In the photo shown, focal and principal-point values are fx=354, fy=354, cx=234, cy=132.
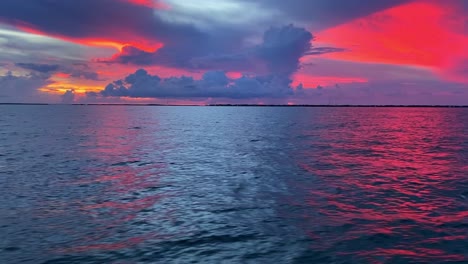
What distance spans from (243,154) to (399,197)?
23357 millimetres

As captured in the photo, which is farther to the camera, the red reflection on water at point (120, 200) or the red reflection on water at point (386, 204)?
the red reflection on water at point (120, 200)

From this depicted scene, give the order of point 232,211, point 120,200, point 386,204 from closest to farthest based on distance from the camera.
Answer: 1. point 232,211
2. point 386,204
3. point 120,200

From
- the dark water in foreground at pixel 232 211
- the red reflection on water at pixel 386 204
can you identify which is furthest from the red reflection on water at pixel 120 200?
the red reflection on water at pixel 386 204

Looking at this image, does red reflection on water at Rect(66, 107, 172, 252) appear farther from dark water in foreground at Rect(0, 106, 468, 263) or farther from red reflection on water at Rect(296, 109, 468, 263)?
red reflection on water at Rect(296, 109, 468, 263)

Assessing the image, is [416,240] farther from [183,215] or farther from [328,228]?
[183,215]

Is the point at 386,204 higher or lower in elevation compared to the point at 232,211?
higher

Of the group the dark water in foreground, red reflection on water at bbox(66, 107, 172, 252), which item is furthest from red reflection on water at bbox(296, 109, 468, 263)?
red reflection on water at bbox(66, 107, 172, 252)

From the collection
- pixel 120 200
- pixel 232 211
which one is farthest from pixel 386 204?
pixel 120 200

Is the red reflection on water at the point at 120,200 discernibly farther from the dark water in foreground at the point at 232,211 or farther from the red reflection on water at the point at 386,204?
the red reflection on water at the point at 386,204

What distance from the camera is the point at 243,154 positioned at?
141ft

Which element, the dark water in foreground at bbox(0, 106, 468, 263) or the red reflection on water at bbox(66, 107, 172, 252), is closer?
the dark water in foreground at bbox(0, 106, 468, 263)

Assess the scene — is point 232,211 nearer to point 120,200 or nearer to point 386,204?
point 120,200

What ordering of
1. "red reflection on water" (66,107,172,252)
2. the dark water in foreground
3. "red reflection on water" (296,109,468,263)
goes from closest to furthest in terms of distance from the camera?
the dark water in foreground, "red reflection on water" (296,109,468,263), "red reflection on water" (66,107,172,252)

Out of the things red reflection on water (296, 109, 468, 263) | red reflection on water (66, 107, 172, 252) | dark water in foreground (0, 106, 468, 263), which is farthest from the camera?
red reflection on water (66, 107, 172, 252)
